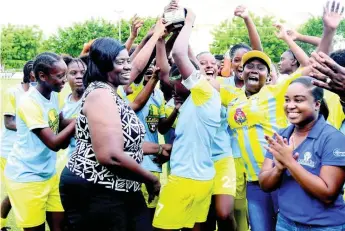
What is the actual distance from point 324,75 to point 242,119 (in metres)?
1.62

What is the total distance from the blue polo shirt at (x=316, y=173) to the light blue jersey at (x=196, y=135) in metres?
1.14

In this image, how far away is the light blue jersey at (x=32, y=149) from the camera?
4562 millimetres

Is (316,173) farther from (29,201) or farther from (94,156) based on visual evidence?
(29,201)

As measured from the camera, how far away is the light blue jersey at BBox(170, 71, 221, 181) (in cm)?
430

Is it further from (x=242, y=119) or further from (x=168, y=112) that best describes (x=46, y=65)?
(x=242, y=119)

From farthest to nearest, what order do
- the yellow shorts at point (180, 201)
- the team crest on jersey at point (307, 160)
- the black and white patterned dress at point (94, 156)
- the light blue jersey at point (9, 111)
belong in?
the light blue jersey at point (9, 111), the yellow shorts at point (180, 201), the team crest on jersey at point (307, 160), the black and white patterned dress at point (94, 156)

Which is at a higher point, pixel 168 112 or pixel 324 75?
pixel 324 75

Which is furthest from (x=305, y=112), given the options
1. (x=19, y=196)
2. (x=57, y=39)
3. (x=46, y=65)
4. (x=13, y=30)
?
(x=13, y=30)

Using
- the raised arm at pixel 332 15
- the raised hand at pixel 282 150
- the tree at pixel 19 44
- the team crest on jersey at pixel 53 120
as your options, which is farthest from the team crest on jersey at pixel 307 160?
the tree at pixel 19 44

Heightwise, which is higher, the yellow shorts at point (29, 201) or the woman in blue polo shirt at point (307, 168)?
the woman in blue polo shirt at point (307, 168)

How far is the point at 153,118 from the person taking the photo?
5.10 meters

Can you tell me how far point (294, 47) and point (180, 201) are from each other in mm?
1894

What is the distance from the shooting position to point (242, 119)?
4.58m

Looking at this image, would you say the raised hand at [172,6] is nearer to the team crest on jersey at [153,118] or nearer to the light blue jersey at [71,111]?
the team crest on jersey at [153,118]
